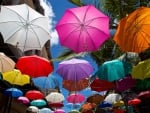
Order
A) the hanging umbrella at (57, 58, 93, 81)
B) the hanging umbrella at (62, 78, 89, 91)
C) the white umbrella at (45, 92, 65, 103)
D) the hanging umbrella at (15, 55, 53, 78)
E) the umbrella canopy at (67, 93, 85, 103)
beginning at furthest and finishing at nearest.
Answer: the white umbrella at (45, 92, 65, 103) → the umbrella canopy at (67, 93, 85, 103) → the hanging umbrella at (62, 78, 89, 91) → the hanging umbrella at (57, 58, 93, 81) → the hanging umbrella at (15, 55, 53, 78)

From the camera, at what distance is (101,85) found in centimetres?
1198

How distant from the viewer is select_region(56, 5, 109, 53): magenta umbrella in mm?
10059

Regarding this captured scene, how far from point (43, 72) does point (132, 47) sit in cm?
245

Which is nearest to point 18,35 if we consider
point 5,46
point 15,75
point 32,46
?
point 32,46

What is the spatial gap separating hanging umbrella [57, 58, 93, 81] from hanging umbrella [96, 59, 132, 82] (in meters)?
0.66

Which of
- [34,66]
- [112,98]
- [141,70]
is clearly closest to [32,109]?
[112,98]

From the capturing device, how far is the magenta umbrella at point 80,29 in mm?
10059

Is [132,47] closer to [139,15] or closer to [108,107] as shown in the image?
[139,15]

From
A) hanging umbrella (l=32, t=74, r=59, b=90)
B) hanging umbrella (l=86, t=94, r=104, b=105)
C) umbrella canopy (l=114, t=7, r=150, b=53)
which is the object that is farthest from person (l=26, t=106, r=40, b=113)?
umbrella canopy (l=114, t=7, r=150, b=53)

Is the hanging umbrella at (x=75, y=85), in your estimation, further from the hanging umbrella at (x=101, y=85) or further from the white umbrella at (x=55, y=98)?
the white umbrella at (x=55, y=98)

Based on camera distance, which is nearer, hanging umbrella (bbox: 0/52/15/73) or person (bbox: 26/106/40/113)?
hanging umbrella (bbox: 0/52/15/73)

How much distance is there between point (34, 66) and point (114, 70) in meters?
2.01

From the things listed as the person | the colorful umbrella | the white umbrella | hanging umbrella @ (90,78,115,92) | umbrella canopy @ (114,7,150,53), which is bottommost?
the colorful umbrella

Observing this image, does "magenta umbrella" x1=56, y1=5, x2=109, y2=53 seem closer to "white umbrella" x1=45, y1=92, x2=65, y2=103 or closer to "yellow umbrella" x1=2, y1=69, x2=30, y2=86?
"yellow umbrella" x1=2, y1=69, x2=30, y2=86
